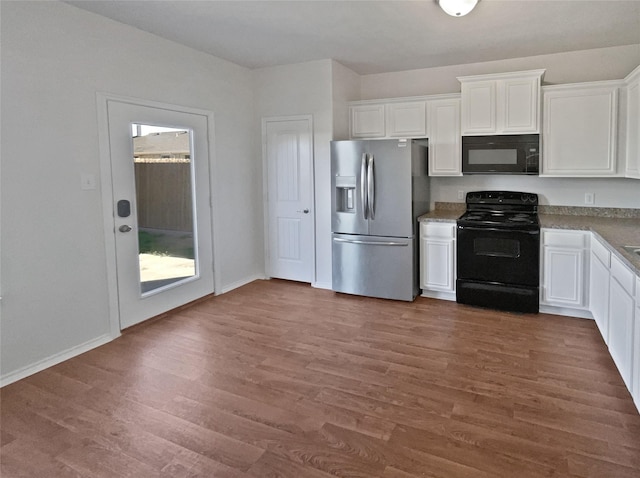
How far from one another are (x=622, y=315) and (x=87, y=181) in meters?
3.69

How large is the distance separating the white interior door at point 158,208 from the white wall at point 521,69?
7.14 ft

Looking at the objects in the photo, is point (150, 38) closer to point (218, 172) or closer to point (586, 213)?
point (218, 172)

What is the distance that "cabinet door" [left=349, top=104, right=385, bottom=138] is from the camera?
16.2ft

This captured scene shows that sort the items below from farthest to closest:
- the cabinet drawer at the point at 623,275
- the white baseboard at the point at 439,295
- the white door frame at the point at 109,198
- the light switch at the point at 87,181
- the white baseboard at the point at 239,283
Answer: the white baseboard at the point at 239,283 < the white baseboard at the point at 439,295 < the white door frame at the point at 109,198 < the light switch at the point at 87,181 < the cabinet drawer at the point at 623,275

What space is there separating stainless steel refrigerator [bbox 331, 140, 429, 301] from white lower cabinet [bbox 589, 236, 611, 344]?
154 centimetres

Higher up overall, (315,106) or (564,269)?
(315,106)

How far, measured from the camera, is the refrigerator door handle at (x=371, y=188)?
4391mm

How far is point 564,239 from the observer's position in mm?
3893

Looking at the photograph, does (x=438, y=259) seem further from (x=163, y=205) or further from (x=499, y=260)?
(x=163, y=205)

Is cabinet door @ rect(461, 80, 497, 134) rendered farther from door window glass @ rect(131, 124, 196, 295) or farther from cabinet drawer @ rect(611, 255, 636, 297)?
door window glass @ rect(131, 124, 196, 295)

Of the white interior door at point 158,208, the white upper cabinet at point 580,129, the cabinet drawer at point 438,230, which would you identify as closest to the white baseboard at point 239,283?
the white interior door at point 158,208

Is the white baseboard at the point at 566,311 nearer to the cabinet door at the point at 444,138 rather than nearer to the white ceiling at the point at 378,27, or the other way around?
the cabinet door at the point at 444,138

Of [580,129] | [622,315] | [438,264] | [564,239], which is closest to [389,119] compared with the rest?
[438,264]

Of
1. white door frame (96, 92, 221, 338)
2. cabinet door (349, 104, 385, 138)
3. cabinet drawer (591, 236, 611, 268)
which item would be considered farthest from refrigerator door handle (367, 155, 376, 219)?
white door frame (96, 92, 221, 338)
